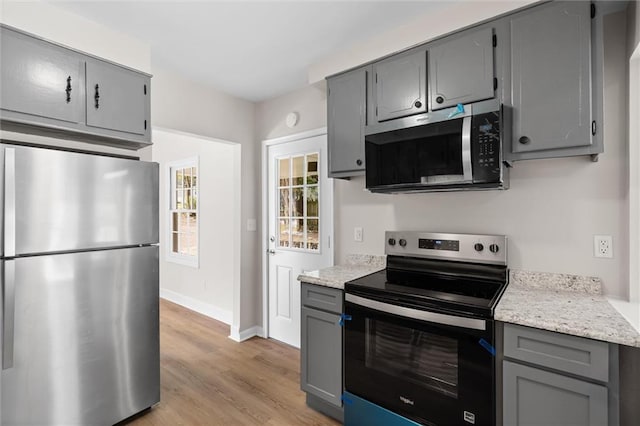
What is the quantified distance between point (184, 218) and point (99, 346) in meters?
3.09

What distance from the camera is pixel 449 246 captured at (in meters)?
2.21

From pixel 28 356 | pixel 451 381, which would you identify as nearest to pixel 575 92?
pixel 451 381

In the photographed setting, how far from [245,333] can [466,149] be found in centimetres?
291

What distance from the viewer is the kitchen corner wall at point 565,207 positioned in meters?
1.74

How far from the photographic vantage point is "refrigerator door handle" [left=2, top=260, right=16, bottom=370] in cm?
162

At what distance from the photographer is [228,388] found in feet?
8.42

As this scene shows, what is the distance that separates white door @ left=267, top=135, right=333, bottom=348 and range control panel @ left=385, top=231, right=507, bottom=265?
0.75 metres

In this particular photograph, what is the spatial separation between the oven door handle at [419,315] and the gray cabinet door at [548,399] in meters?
0.21

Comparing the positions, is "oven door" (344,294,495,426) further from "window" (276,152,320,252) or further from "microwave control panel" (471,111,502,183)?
"window" (276,152,320,252)

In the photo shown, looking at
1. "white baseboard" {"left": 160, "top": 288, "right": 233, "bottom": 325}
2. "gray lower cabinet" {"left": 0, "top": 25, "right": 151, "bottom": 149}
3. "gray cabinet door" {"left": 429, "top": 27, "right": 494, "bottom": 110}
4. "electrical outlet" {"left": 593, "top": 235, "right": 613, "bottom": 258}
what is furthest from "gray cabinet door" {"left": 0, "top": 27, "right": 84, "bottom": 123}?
"electrical outlet" {"left": 593, "top": 235, "right": 613, "bottom": 258}

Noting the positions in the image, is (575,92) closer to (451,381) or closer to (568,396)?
(568,396)

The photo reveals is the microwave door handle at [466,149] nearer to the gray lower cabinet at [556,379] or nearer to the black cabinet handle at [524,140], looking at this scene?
the black cabinet handle at [524,140]

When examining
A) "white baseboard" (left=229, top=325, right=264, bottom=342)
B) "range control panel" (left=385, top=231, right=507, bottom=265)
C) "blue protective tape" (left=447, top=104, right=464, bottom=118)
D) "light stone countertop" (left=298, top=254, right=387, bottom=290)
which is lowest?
"white baseboard" (left=229, top=325, right=264, bottom=342)

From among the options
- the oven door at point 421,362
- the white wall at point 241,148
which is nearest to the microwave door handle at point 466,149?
the oven door at point 421,362
